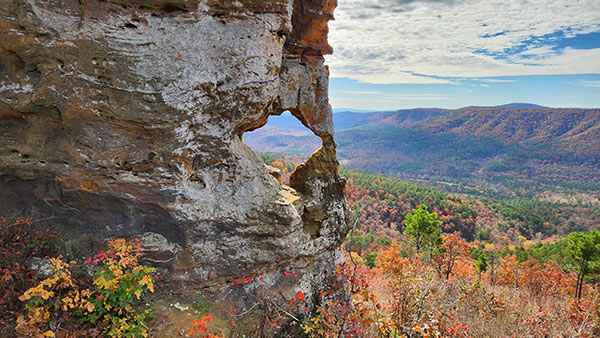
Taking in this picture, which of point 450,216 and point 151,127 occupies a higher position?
point 151,127

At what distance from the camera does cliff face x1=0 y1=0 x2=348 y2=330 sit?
543cm

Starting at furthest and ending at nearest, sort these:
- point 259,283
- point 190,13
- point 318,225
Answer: point 318,225
point 259,283
point 190,13

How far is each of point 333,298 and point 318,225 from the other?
6.50ft

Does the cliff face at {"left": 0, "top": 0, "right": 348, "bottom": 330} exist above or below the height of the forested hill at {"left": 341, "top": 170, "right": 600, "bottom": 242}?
above

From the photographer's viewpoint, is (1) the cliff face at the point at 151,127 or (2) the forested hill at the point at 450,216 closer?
(1) the cliff face at the point at 151,127

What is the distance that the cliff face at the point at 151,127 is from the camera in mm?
5426

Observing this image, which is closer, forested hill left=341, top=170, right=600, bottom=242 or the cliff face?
the cliff face

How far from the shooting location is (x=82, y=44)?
5340 millimetres

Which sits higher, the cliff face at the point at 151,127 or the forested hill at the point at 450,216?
the cliff face at the point at 151,127

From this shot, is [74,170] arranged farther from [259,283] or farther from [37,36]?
[259,283]

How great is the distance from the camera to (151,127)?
228 inches

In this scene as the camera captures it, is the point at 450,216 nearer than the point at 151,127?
No

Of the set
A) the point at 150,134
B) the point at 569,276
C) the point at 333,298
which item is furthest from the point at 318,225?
the point at 569,276

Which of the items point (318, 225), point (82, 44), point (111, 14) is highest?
point (111, 14)
